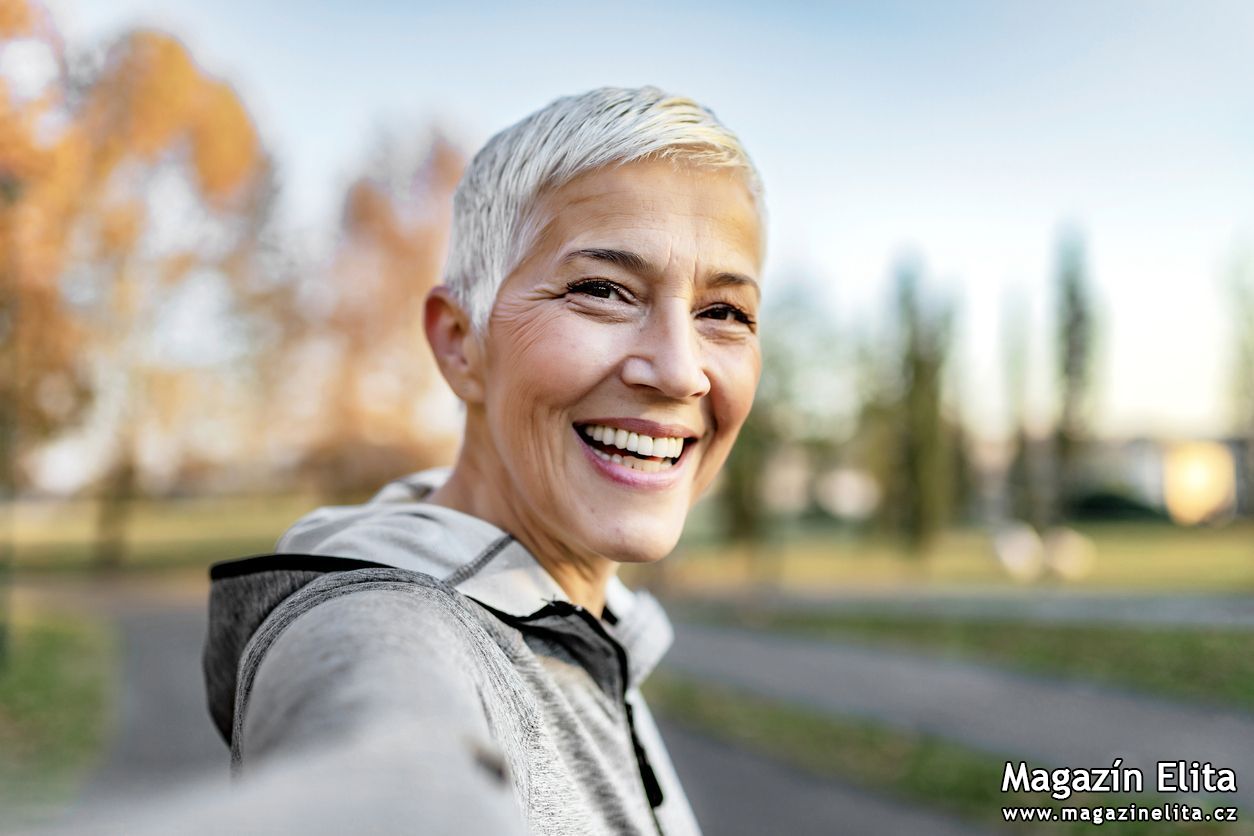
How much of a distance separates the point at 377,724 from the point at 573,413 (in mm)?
649

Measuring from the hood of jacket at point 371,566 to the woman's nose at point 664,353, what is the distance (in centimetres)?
27

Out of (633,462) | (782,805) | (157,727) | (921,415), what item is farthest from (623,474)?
(921,415)

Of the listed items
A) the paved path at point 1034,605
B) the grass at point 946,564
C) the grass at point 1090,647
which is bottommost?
the grass at point 946,564

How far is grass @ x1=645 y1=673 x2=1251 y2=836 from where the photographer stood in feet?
19.8

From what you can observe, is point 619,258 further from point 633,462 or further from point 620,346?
point 633,462

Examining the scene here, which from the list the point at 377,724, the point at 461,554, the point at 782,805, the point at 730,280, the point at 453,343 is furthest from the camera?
the point at 782,805

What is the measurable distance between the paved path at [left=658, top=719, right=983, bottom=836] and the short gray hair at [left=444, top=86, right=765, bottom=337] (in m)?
5.37

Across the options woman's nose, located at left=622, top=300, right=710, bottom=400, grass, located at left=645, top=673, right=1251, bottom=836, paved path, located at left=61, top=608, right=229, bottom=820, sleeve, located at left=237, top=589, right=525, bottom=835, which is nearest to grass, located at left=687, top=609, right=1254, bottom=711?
grass, located at left=645, top=673, right=1251, bottom=836

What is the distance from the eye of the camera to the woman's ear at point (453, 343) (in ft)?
4.54

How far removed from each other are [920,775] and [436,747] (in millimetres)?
6883

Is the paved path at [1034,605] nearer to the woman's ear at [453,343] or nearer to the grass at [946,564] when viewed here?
the grass at [946,564]

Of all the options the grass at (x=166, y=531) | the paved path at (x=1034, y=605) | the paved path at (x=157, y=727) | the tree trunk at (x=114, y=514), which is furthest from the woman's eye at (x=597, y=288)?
the grass at (x=166, y=531)

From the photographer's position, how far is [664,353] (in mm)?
1219

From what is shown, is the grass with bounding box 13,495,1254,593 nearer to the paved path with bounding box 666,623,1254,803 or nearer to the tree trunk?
the tree trunk
